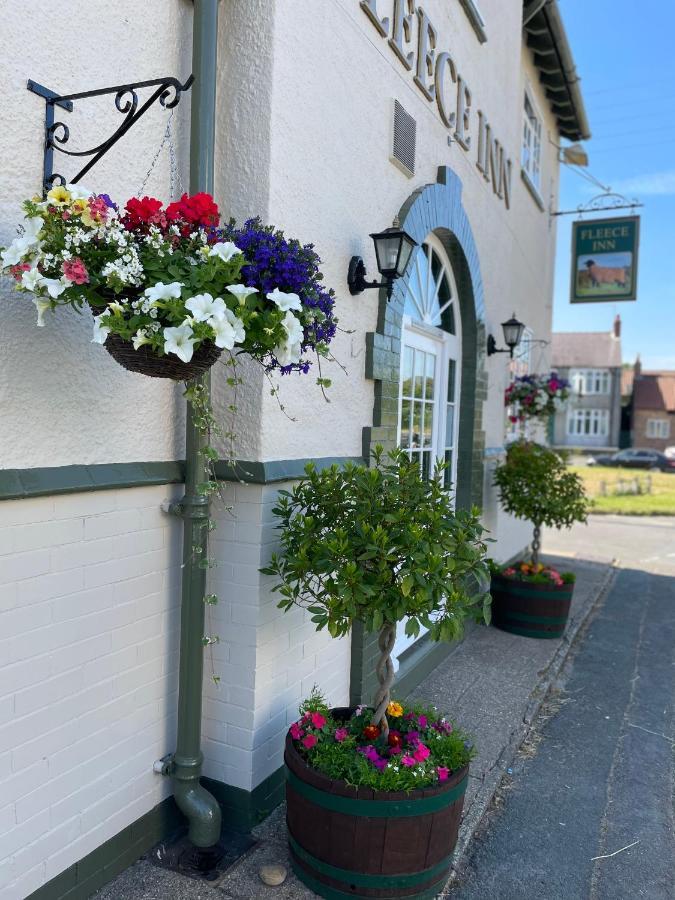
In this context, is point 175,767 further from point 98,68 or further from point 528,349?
point 528,349

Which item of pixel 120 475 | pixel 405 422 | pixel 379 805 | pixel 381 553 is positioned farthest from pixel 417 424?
pixel 379 805

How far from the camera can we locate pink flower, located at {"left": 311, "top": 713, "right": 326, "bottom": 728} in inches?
116

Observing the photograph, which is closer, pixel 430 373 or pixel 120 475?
pixel 120 475

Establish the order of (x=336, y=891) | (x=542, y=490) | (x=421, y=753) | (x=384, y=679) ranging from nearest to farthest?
(x=336, y=891) → (x=421, y=753) → (x=384, y=679) → (x=542, y=490)

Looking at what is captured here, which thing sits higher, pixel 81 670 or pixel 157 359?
pixel 157 359

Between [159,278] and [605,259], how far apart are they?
9.54 meters

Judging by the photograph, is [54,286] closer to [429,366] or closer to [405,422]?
[405,422]

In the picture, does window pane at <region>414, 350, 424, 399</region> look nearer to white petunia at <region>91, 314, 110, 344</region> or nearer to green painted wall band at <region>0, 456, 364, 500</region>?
green painted wall band at <region>0, 456, 364, 500</region>

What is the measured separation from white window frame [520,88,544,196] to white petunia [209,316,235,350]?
7615 mm

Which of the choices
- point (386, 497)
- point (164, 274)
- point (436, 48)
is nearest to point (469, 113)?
point (436, 48)

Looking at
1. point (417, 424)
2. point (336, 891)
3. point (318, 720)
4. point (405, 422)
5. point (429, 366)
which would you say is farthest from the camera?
point (429, 366)

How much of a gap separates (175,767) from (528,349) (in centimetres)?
833

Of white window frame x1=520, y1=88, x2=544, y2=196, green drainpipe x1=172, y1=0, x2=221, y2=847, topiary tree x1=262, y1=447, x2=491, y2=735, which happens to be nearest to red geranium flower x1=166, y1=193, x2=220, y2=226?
green drainpipe x1=172, y1=0, x2=221, y2=847

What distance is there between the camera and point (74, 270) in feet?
6.61
